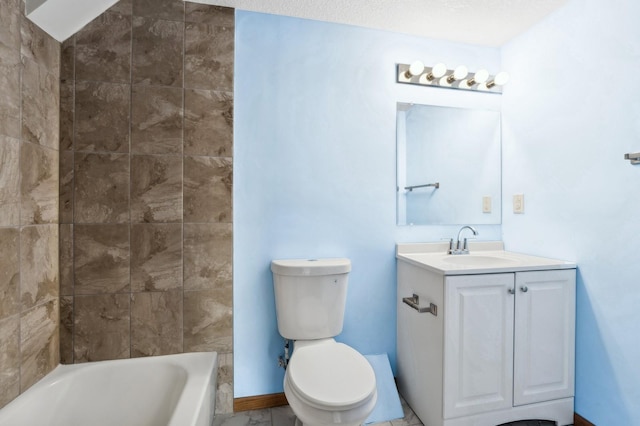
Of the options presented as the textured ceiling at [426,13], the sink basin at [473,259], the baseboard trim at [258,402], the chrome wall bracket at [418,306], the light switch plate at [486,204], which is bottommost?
the baseboard trim at [258,402]

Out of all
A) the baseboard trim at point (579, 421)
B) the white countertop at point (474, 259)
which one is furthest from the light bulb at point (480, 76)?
the baseboard trim at point (579, 421)

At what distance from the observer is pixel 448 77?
1949mm

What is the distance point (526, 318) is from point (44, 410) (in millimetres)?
2243

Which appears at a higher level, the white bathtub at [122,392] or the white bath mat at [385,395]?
the white bathtub at [122,392]

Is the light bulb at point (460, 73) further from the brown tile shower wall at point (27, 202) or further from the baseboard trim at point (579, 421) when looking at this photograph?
the brown tile shower wall at point (27, 202)

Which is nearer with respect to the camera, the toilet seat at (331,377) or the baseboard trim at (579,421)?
the toilet seat at (331,377)

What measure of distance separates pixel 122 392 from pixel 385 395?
1349 mm

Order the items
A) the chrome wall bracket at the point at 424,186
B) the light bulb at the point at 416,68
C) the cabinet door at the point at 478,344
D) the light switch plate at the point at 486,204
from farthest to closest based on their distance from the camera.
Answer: the light switch plate at the point at 486,204, the chrome wall bracket at the point at 424,186, the light bulb at the point at 416,68, the cabinet door at the point at 478,344

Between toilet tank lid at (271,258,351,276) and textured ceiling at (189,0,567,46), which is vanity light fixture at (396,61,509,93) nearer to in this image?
textured ceiling at (189,0,567,46)

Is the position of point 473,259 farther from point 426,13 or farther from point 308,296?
point 426,13

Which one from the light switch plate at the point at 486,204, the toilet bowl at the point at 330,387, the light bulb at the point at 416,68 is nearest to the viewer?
the toilet bowl at the point at 330,387

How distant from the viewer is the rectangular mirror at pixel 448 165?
1.93 m

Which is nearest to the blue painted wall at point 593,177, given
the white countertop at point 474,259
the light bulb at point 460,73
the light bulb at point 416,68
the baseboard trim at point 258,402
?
the white countertop at point 474,259

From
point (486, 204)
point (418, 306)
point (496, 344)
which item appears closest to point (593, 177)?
point (486, 204)
